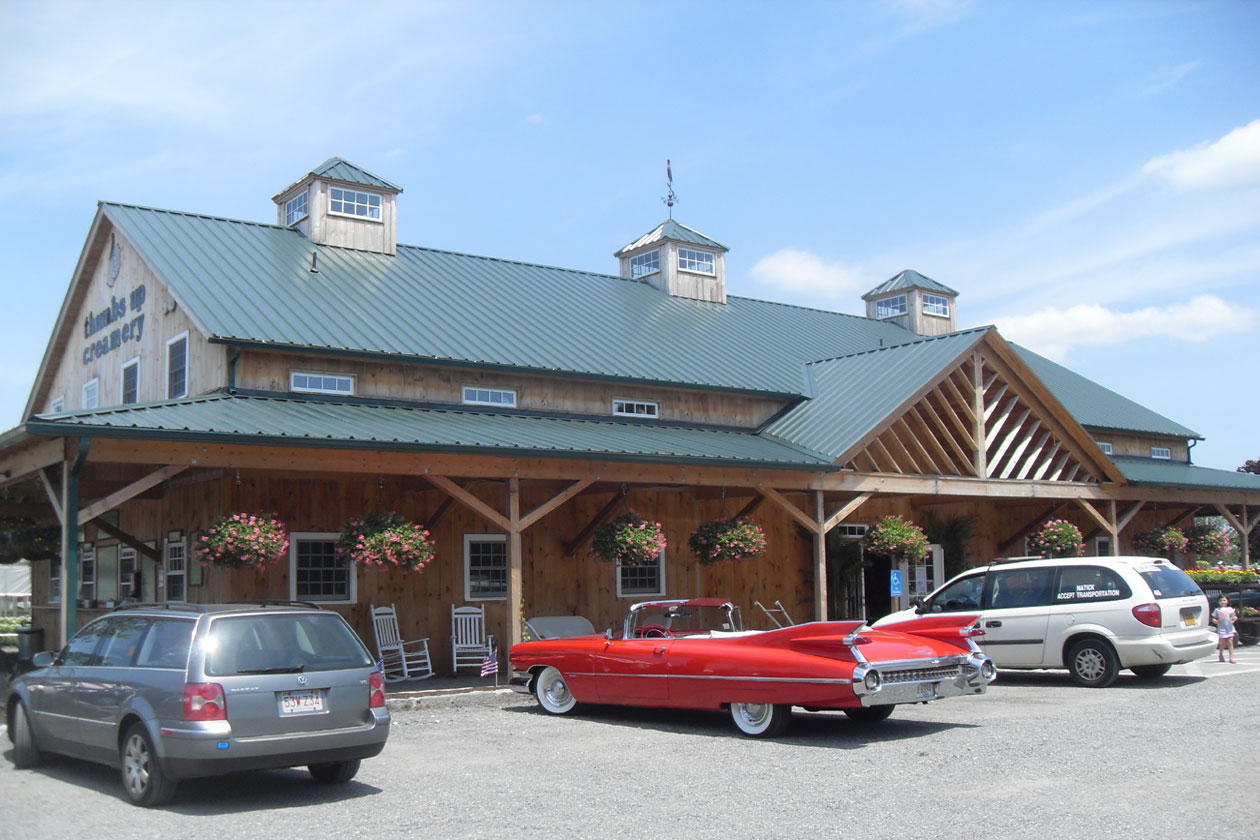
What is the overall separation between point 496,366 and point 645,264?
907 centimetres

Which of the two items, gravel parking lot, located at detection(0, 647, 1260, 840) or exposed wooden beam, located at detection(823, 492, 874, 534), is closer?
gravel parking lot, located at detection(0, 647, 1260, 840)

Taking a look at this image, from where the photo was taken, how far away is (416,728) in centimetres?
1188

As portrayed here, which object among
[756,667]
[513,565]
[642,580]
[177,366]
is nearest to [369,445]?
[513,565]

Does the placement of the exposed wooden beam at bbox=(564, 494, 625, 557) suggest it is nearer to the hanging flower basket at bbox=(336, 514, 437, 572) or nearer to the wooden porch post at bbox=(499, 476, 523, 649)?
the wooden porch post at bbox=(499, 476, 523, 649)

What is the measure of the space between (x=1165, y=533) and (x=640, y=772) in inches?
822

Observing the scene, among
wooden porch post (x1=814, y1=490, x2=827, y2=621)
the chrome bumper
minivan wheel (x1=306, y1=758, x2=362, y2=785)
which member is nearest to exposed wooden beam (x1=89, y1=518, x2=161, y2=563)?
minivan wheel (x1=306, y1=758, x2=362, y2=785)

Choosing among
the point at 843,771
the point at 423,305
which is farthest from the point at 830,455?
the point at 843,771

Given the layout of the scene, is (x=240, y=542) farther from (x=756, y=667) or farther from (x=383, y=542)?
(x=756, y=667)

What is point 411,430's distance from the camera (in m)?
14.9

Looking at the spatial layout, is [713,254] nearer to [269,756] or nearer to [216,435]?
[216,435]

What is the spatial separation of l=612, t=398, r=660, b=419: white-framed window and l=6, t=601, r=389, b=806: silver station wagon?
1124cm

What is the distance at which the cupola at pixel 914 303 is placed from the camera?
30.7 metres

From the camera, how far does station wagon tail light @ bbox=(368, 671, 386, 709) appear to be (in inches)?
334

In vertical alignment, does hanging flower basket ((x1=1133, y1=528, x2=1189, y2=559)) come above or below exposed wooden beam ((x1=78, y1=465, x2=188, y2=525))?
below
